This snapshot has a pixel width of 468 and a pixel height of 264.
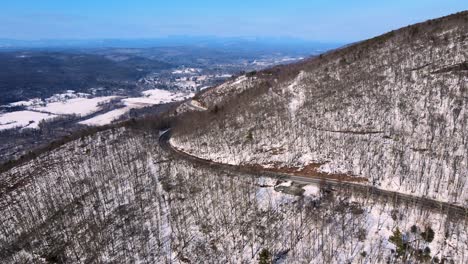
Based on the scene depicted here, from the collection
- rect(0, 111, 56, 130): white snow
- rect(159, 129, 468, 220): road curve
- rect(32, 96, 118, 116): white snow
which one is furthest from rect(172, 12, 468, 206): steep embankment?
rect(32, 96, 118, 116): white snow

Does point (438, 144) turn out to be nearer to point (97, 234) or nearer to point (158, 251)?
point (158, 251)

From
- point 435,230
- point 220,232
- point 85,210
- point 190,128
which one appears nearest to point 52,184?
point 85,210

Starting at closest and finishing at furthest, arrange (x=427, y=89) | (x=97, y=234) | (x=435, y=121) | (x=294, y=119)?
(x=97, y=234) → (x=435, y=121) → (x=427, y=89) → (x=294, y=119)

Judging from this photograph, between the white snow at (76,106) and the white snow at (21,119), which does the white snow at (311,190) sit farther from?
the white snow at (76,106)

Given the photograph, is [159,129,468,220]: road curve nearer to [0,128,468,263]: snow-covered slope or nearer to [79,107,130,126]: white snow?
[0,128,468,263]: snow-covered slope

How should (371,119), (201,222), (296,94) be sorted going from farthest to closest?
(296,94)
(371,119)
(201,222)

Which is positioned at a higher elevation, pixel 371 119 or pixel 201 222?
pixel 371 119

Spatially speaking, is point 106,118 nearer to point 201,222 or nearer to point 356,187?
point 201,222

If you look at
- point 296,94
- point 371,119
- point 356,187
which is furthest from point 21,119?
point 356,187
